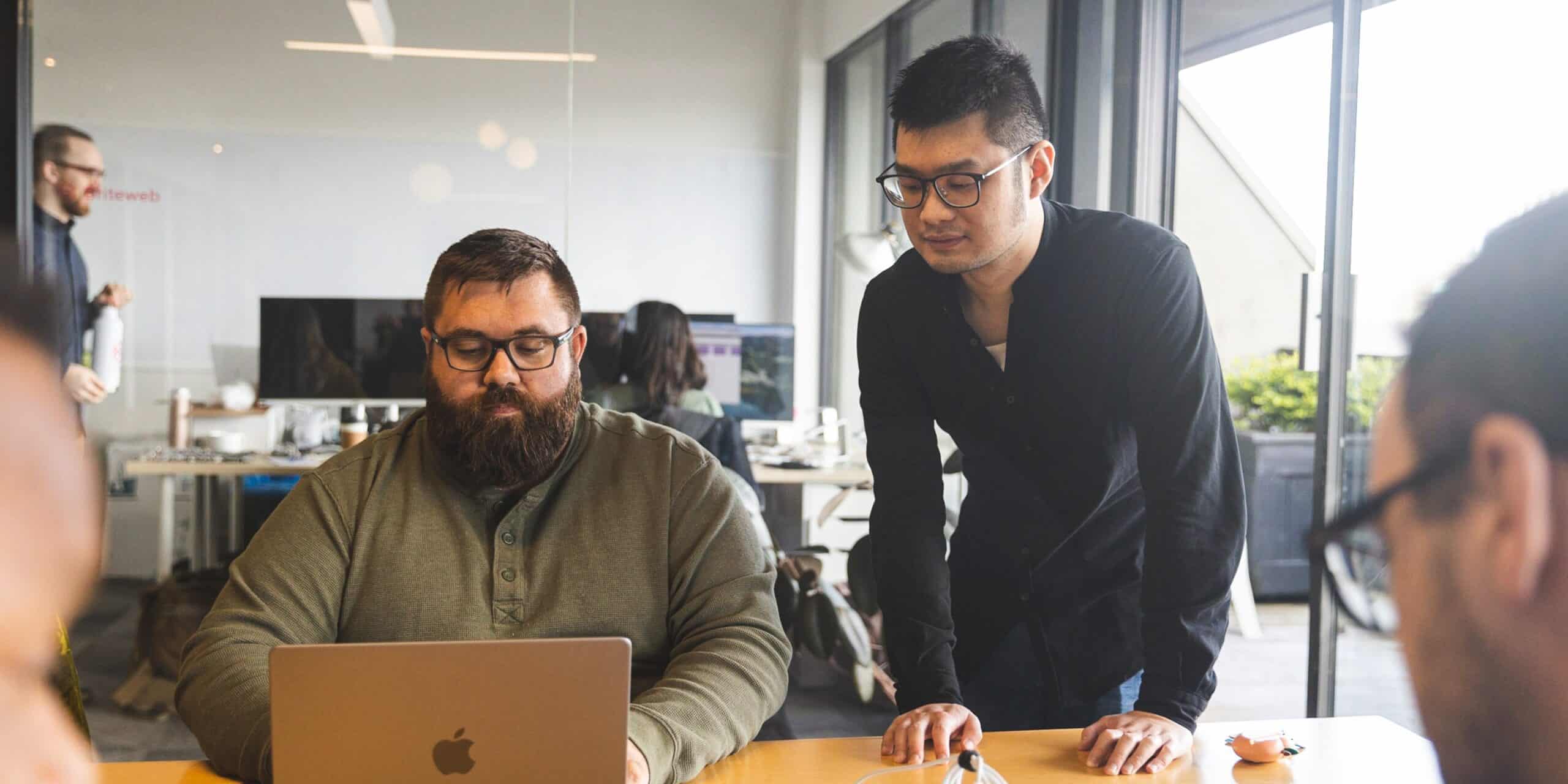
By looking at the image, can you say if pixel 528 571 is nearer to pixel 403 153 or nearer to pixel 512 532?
pixel 512 532

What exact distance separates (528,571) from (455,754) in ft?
1.78

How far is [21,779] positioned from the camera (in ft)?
1.07

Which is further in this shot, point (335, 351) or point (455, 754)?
point (335, 351)

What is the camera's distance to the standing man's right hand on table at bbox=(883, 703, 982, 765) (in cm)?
145

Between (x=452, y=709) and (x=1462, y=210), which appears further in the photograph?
(x=1462, y=210)

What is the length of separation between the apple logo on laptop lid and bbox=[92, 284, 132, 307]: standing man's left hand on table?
379 centimetres

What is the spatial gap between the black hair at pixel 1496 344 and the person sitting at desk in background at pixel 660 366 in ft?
10.8

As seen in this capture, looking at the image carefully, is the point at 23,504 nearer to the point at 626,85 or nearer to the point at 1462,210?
the point at 1462,210

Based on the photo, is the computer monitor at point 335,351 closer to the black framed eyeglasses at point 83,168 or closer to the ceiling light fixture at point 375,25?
the black framed eyeglasses at point 83,168

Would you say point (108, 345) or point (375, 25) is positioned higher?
point (375, 25)

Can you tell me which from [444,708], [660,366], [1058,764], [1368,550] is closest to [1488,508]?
[1368,550]

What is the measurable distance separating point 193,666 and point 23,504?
130 centimetres

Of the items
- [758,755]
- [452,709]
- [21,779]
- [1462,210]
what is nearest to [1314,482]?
[1462,210]

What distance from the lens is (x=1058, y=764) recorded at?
1436 mm
